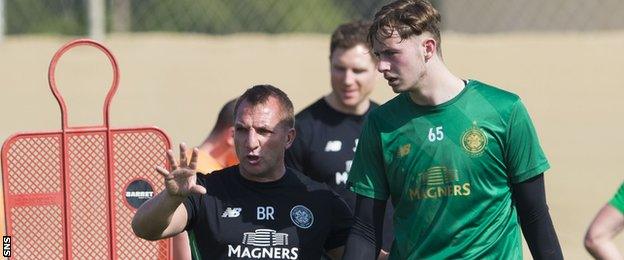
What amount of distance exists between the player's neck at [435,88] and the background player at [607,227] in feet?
3.15

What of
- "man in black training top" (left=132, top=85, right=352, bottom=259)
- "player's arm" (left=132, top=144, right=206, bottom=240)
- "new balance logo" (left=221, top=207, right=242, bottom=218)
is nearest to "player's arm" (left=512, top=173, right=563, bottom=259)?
"man in black training top" (left=132, top=85, right=352, bottom=259)

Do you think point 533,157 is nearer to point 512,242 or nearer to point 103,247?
point 512,242

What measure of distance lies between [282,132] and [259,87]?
24 cm

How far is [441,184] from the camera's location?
481 centimetres

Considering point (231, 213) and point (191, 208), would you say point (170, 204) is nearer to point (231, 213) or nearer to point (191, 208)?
point (191, 208)

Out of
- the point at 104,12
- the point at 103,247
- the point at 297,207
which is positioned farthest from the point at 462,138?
the point at 104,12

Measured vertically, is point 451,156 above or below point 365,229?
above

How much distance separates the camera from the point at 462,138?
4789 millimetres

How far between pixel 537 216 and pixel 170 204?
1357 mm

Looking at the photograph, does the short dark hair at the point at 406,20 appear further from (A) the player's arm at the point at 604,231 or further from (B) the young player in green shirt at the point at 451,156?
(A) the player's arm at the point at 604,231

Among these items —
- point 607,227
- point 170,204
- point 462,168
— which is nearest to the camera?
point 607,227

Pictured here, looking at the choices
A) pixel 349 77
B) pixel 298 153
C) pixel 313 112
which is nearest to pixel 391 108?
pixel 298 153

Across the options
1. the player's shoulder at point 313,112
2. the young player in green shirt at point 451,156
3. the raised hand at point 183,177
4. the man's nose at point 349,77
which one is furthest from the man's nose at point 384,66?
the player's shoulder at point 313,112

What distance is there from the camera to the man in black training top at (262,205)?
5062 mm
